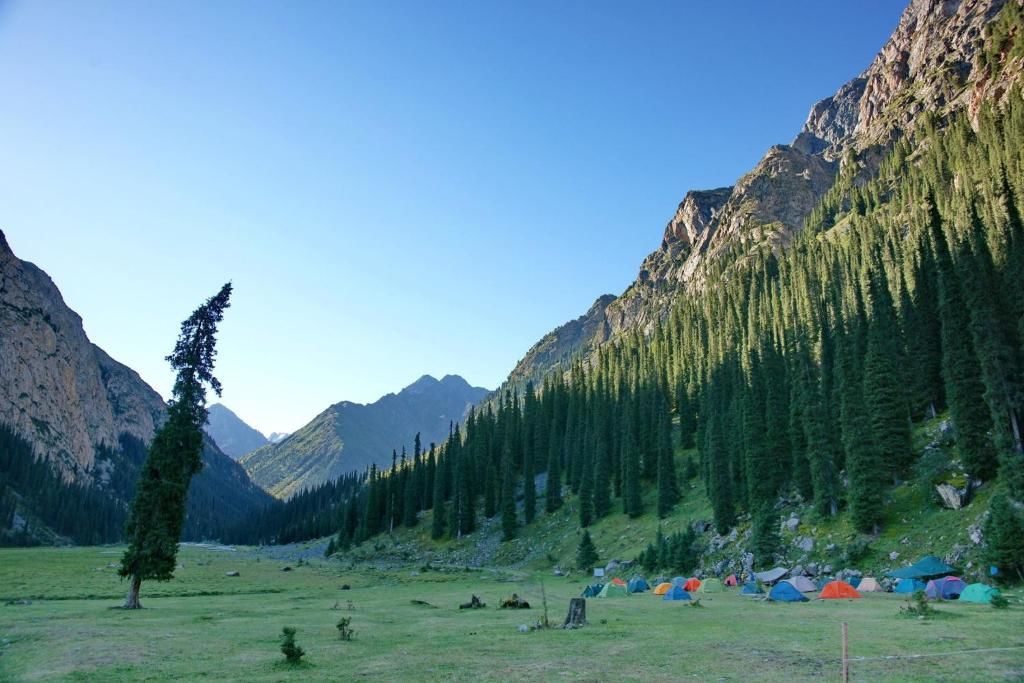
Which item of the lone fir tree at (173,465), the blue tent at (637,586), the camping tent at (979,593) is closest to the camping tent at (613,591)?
the blue tent at (637,586)

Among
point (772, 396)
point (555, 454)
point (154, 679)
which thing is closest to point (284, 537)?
point (555, 454)

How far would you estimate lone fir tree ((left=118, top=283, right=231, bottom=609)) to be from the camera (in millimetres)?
34672

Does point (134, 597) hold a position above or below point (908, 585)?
below

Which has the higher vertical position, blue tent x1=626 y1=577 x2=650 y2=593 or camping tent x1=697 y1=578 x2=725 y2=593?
camping tent x1=697 y1=578 x2=725 y2=593

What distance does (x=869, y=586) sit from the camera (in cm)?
4075

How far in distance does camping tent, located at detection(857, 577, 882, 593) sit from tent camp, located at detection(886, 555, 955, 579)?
195 centimetres

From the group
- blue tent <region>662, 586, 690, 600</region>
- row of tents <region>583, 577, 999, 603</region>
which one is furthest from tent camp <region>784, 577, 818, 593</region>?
blue tent <region>662, 586, 690, 600</region>

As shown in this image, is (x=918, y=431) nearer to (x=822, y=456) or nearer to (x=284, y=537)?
(x=822, y=456)

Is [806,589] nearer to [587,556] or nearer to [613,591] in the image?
[613,591]

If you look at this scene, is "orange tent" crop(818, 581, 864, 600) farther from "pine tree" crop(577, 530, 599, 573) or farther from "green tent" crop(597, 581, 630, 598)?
"pine tree" crop(577, 530, 599, 573)

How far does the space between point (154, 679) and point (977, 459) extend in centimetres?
5556

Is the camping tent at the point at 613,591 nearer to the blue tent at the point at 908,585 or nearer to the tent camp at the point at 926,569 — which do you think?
the blue tent at the point at 908,585

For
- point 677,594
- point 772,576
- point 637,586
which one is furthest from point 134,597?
point 772,576

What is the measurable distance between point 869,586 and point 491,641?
32417mm
